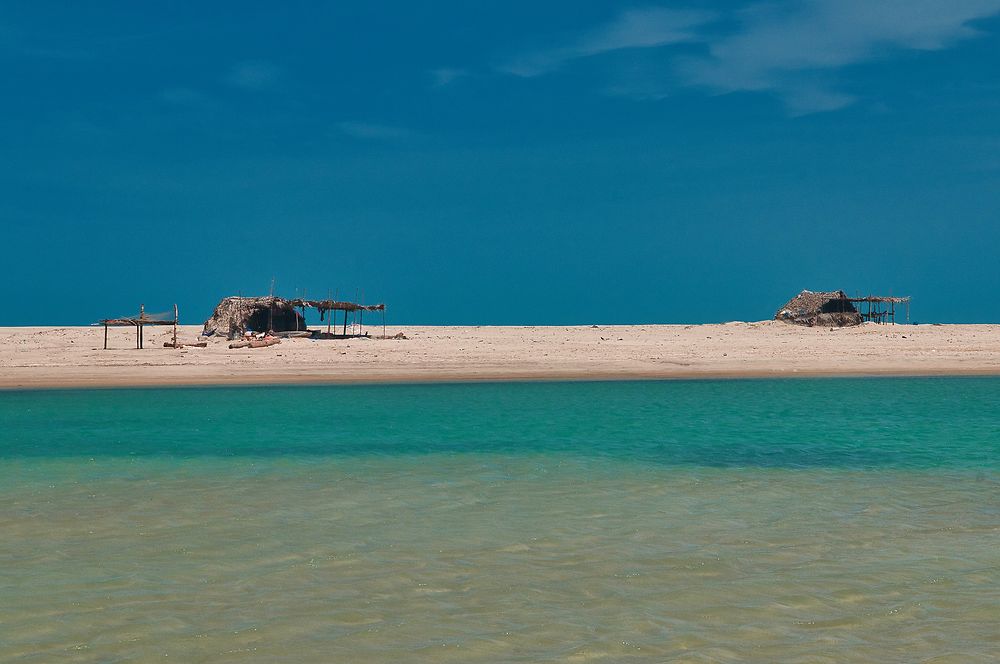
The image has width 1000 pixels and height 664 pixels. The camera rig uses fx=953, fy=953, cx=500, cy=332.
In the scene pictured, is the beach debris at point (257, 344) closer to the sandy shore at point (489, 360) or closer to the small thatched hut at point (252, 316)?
the sandy shore at point (489, 360)

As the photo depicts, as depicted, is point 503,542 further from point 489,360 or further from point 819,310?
point 819,310

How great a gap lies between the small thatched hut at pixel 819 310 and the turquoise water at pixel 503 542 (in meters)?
36.2

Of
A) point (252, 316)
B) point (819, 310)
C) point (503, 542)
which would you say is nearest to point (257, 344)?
point (252, 316)

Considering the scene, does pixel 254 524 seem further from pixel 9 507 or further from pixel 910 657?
pixel 910 657

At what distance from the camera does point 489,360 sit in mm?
32688

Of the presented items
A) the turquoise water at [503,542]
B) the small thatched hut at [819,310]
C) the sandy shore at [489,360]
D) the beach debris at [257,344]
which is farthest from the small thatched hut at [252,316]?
the turquoise water at [503,542]

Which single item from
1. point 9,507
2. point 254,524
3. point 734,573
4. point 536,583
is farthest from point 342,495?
point 734,573

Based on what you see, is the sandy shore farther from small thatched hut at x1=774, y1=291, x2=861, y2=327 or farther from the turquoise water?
the turquoise water

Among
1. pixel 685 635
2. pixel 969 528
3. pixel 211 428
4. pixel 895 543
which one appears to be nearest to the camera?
pixel 685 635

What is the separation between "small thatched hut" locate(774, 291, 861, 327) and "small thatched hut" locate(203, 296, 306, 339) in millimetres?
27172

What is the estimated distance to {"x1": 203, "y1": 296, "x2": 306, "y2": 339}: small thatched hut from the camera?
47.0m

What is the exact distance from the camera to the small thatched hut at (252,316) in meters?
47.0

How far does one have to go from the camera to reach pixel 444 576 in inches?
294

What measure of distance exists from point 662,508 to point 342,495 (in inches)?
146
